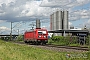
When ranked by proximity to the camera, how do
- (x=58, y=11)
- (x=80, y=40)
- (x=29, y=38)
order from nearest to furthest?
(x=80, y=40)
(x=29, y=38)
(x=58, y=11)

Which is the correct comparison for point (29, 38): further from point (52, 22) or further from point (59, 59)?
point (52, 22)

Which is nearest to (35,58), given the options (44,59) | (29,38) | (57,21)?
(44,59)

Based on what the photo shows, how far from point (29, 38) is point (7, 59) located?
1555 inches

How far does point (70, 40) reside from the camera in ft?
158

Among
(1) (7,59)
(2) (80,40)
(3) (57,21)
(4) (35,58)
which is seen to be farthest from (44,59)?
(3) (57,21)

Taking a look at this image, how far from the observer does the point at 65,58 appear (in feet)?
45.1

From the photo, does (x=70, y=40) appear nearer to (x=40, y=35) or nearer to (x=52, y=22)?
(x=40, y=35)

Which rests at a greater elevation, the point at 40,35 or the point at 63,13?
the point at 63,13

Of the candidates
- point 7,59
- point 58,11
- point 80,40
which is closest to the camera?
point 7,59

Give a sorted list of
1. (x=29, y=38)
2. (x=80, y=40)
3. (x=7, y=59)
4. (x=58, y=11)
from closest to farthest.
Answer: (x=7, y=59) → (x=80, y=40) → (x=29, y=38) → (x=58, y=11)

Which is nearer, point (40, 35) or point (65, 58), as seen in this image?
point (65, 58)

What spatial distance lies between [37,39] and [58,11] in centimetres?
9342

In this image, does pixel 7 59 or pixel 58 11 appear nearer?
pixel 7 59

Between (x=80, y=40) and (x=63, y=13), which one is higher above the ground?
(x=63, y=13)
